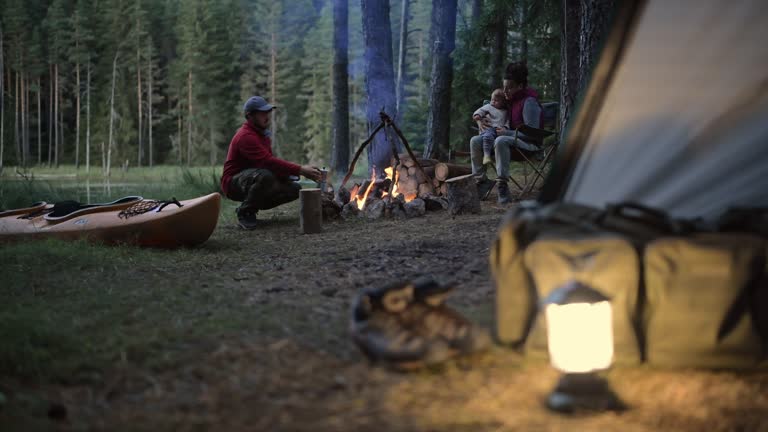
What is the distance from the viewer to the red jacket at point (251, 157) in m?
6.45

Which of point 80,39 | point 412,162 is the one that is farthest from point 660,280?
point 80,39

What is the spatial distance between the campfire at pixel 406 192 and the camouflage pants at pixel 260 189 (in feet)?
1.36

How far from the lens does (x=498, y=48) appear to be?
11953 mm

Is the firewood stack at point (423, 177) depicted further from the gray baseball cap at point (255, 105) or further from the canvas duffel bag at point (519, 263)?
the canvas duffel bag at point (519, 263)

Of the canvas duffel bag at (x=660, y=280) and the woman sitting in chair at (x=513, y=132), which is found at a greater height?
the woman sitting in chair at (x=513, y=132)

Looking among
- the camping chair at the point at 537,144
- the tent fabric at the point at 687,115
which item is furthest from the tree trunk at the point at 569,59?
the tent fabric at the point at 687,115

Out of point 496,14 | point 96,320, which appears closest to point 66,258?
point 96,320

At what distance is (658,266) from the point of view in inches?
90.3

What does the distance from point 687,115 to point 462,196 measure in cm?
371

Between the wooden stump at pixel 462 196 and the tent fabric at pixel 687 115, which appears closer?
the tent fabric at pixel 687 115

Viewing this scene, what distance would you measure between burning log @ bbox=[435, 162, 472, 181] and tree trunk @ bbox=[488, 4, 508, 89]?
187 inches

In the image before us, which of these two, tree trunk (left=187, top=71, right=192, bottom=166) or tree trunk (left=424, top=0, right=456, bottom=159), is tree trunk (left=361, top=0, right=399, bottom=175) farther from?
tree trunk (left=187, top=71, right=192, bottom=166)

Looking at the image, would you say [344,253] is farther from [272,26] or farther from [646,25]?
[272,26]

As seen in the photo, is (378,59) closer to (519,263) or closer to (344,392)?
(519,263)
